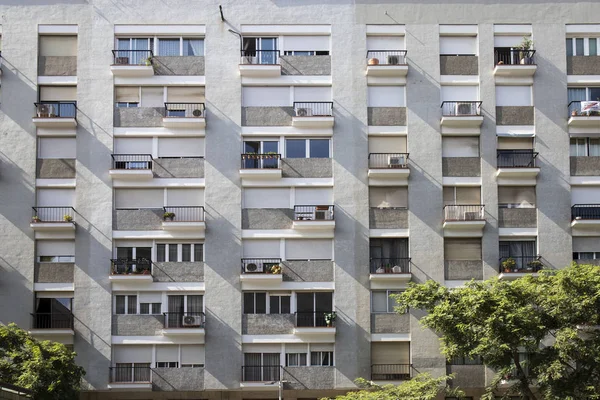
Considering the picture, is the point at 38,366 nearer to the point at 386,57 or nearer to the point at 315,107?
the point at 315,107

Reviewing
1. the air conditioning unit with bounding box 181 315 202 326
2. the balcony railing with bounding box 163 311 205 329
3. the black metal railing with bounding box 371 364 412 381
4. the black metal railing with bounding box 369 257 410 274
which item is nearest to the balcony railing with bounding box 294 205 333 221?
the black metal railing with bounding box 369 257 410 274

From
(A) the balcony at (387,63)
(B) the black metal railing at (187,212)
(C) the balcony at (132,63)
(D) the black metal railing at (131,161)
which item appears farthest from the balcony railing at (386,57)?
(D) the black metal railing at (131,161)

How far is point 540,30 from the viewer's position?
1960 inches

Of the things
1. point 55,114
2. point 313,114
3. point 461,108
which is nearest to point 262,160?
point 313,114

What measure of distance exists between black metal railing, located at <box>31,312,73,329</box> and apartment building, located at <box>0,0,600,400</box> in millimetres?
100

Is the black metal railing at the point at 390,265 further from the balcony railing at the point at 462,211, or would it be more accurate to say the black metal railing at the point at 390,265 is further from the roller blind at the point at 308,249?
the balcony railing at the point at 462,211

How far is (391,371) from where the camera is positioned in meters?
46.8

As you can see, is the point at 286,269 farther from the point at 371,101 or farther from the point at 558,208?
the point at 558,208

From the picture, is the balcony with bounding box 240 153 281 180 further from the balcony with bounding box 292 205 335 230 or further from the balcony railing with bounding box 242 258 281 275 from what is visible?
the balcony railing with bounding box 242 258 281 275

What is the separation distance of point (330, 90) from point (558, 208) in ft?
44.0

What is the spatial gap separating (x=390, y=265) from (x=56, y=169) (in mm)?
17958

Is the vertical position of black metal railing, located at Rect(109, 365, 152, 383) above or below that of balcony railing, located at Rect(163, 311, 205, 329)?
below

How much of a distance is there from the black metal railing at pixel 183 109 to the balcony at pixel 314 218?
287 inches

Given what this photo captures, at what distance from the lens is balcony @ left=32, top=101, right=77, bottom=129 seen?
157 feet
